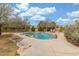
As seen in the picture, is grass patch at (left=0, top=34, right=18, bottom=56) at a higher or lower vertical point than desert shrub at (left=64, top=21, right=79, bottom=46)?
lower

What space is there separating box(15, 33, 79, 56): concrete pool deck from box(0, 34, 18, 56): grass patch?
50 millimetres

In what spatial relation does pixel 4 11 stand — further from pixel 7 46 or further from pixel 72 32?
pixel 72 32

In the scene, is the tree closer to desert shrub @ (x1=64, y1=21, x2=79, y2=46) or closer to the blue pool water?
the blue pool water

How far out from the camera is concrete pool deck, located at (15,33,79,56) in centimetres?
164

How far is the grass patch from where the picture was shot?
5.41 feet

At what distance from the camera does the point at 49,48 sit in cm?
165

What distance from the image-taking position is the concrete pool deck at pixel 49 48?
164 cm

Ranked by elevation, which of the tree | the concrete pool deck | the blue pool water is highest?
the tree

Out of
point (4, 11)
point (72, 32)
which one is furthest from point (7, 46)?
point (72, 32)

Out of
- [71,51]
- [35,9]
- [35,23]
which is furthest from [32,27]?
[71,51]

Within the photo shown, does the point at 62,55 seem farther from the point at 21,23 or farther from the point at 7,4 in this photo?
the point at 7,4

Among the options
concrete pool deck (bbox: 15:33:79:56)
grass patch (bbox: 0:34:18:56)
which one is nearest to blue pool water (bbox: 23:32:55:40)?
concrete pool deck (bbox: 15:33:79:56)

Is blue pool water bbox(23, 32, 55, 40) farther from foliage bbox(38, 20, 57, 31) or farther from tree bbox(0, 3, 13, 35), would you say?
tree bbox(0, 3, 13, 35)

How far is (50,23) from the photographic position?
1658 mm
